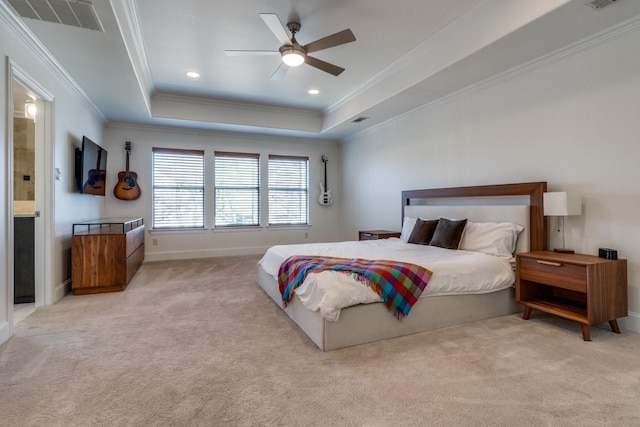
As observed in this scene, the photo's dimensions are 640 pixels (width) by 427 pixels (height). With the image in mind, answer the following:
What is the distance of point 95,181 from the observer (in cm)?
472

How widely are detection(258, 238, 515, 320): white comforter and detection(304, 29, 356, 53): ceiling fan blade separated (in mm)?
2044

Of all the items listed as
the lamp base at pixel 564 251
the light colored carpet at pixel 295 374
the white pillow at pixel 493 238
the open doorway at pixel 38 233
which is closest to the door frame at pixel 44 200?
the open doorway at pixel 38 233

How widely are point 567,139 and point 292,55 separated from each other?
2820 millimetres

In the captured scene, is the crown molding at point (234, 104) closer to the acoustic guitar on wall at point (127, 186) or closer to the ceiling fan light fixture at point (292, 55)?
the acoustic guitar on wall at point (127, 186)

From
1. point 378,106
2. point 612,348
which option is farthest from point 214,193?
point 612,348

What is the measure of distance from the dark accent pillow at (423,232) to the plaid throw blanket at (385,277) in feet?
4.74

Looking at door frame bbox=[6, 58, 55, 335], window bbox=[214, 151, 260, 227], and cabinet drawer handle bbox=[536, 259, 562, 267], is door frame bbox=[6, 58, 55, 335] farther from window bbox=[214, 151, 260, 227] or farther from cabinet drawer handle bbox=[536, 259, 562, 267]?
cabinet drawer handle bbox=[536, 259, 562, 267]

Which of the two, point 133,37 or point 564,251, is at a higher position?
point 133,37

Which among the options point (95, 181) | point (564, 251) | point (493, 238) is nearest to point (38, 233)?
point (95, 181)

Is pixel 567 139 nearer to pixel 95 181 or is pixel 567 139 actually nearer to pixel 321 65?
pixel 321 65

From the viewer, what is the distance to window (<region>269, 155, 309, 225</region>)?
23.0 feet

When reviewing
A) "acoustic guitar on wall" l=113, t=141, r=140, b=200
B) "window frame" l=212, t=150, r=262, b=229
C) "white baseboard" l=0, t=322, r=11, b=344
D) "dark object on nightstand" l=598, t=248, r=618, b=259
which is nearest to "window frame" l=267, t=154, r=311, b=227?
"window frame" l=212, t=150, r=262, b=229

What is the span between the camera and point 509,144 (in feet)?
12.0

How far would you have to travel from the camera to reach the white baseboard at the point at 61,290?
11.5 feet
